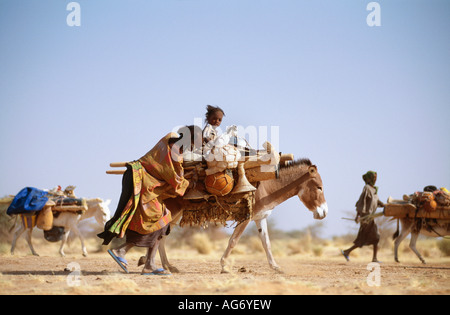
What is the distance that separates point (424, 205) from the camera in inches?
543

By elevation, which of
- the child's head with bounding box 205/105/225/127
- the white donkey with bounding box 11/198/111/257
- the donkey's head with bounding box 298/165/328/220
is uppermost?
the child's head with bounding box 205/105/225/127

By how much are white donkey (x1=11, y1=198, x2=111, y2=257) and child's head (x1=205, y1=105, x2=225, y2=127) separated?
9.57 metres

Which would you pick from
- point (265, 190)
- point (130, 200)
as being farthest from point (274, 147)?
point (130, 200)

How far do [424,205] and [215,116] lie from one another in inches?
295

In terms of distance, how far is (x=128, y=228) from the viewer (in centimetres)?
849

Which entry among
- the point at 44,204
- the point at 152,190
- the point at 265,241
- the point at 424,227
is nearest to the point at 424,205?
the point at 424,227

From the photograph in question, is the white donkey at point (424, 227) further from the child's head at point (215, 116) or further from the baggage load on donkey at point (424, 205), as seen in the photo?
the child's head at point (215, 116)

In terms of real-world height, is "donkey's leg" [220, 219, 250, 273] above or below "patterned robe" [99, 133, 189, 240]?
below

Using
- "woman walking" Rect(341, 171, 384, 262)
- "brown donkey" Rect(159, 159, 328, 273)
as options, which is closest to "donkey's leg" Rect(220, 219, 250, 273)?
"brown donkey" Rect(159, 159, 328, 273)

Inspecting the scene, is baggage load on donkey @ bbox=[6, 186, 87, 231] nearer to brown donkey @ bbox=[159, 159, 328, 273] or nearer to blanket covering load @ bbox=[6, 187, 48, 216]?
blanket covering load @ bbox=[6, 187, 48, 216]

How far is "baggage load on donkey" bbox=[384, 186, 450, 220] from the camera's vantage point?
13586 mm

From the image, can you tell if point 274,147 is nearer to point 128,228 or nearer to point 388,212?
point 128,228

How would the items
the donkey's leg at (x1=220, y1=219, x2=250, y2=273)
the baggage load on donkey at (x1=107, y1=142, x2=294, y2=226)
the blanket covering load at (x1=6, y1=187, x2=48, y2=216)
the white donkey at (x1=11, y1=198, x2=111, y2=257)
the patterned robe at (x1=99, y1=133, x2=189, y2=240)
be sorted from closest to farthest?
the patterned robe at (x1=99, y1=133, x2=189, y2=240) → the baggage load on donkey at (x1=107, y1=142, x2=294, y2=226) → the donkey's leg at (x1=220, y1=219, x2=250, y2=273) → the blanket covering load at (x1=6, y1=187, x2=48, y2=216) → the white donkey at (x1=11, y1=198, x2=111, y2=257)

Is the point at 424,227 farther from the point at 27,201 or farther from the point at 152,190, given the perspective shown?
the point at 27,201
